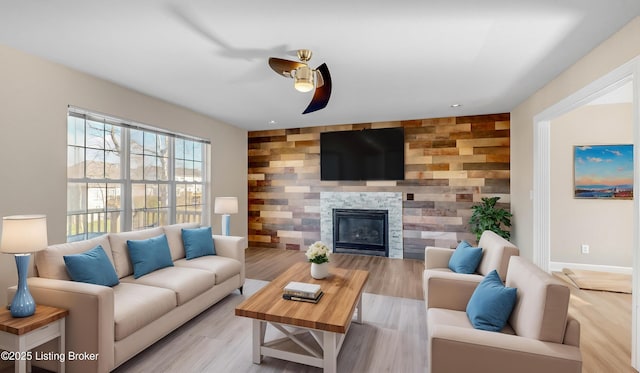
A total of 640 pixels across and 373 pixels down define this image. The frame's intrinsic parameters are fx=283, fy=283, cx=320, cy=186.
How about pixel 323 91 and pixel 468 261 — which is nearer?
pixel 323 91

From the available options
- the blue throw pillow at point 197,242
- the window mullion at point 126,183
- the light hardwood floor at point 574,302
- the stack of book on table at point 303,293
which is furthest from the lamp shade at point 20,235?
the window mullion at point 126,183

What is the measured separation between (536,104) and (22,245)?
5.44 meters

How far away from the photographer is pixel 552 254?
4.46 m

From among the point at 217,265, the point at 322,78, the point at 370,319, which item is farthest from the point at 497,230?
the point at 217,265

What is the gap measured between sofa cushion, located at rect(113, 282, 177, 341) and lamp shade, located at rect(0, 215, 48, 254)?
2.19 feet

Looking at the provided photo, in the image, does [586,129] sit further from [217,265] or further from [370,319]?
[217,265]

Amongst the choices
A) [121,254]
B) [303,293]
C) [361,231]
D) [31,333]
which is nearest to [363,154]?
[361,231]

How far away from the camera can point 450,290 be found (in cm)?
234

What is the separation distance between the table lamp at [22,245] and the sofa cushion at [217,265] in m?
1.37

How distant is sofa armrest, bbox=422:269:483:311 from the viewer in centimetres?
231

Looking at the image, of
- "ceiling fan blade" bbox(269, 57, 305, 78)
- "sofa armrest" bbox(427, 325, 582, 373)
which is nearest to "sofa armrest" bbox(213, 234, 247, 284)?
"ceiling fan blade" bbox(269, 57, 305, 78)

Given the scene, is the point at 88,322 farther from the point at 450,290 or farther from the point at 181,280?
the point at 450,290

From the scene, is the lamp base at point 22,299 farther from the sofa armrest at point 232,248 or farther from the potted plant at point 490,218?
the potted plant at point 490,218

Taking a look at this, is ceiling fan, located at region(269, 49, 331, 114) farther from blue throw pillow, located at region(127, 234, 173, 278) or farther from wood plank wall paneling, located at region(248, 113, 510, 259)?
wood plank wall paneling, located at region(248, 113, 510, 259)
